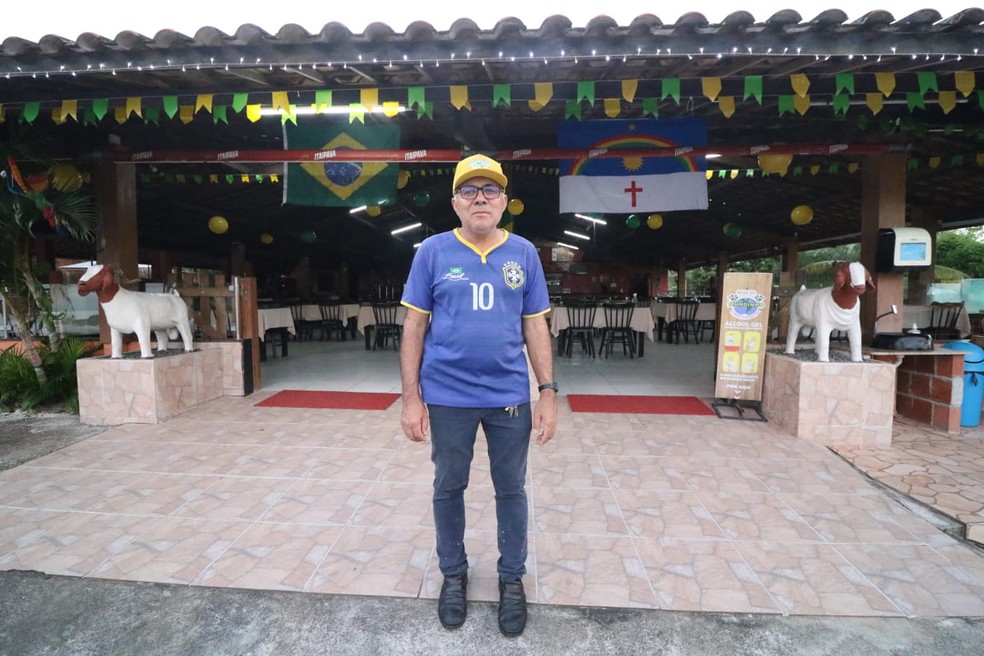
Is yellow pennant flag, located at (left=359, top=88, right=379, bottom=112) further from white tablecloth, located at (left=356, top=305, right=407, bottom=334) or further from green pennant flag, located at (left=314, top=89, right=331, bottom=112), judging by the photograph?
white tablecloth, located at (left=356, top=305, right=407, bottom=334)

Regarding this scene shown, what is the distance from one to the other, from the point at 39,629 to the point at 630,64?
393cm

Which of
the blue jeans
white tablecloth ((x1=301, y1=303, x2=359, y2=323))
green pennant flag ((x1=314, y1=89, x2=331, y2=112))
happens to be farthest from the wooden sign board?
white tablecloth ((x1=301, y1=303, x2=359, y2=323))

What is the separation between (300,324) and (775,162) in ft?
27.8

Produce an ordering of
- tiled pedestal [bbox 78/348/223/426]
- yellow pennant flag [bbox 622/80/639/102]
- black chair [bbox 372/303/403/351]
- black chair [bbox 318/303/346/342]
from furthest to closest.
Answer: black chair [bbox 318/303/346/342], black chair [bbox 372/303/403/351], tiled pedestal [bbox 78/348/223/426], yellow pennant flag [bbox 622/80/639/102]

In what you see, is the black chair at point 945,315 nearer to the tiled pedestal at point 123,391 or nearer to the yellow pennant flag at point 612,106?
the yellow pennant flag at point 612,106

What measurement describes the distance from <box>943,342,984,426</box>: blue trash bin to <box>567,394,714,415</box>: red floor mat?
1.86m

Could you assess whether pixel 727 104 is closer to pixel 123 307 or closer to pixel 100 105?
pixel 100 105

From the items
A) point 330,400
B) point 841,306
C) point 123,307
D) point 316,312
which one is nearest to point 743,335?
point 841,306

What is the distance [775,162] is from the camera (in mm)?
5027

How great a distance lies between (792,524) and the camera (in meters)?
2.35

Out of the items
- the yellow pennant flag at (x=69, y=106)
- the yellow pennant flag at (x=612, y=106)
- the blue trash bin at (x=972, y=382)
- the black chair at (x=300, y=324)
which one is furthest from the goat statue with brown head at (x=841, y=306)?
the black chair at (x=300, y=324)

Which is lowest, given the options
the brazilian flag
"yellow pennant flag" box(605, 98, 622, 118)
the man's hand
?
the man's hand

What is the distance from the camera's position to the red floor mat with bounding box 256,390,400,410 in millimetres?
4578

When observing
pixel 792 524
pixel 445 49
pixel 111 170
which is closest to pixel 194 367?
pixel 111 170
